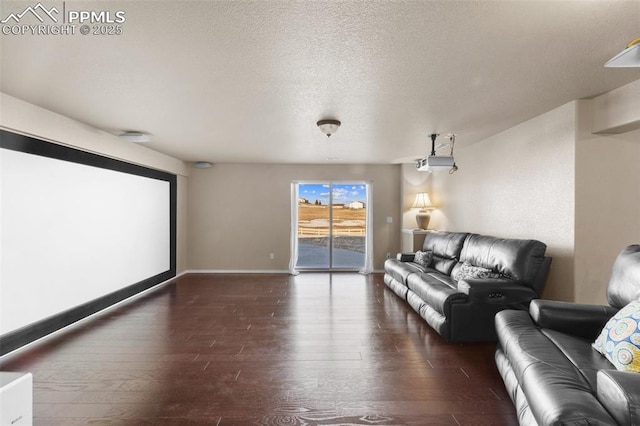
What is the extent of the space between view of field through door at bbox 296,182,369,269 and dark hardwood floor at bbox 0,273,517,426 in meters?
2.89

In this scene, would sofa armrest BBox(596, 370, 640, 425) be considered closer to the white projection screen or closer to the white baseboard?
the white projection screen

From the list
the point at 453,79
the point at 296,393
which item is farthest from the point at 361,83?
the point at 296,393

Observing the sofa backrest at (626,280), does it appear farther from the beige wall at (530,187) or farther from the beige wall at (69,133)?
the beige wall at (69,133)

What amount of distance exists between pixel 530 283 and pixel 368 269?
12.6 ft

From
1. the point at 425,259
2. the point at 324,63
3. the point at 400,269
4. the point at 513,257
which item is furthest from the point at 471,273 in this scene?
the point at 324,63

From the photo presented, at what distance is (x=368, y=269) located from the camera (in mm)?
6824

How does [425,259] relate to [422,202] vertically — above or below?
below

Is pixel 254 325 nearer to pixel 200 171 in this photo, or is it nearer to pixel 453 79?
pixel 453 79

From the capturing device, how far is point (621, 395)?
1244 mm

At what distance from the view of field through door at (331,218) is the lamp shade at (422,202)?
3.63 feet

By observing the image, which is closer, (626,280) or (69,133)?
(626,280)

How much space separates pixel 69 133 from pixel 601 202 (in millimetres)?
5725

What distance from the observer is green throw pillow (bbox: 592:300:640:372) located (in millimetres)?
1668

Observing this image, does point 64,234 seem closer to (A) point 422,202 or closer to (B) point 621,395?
(B) point 621,395
